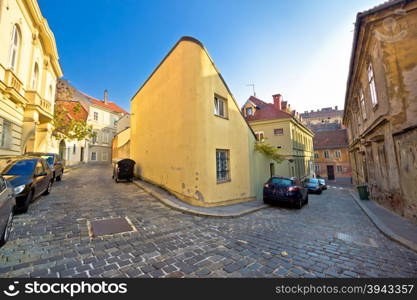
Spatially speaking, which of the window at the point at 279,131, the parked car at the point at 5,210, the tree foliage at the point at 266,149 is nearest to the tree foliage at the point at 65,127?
the parked car at the point at 5,210

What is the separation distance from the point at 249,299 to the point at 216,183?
5.80 metres

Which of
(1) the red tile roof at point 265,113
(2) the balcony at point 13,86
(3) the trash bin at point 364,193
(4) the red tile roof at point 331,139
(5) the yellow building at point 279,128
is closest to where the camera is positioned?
(2) the balcony at point 13,86

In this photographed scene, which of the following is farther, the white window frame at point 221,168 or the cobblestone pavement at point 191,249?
the white window frame at point 221,168

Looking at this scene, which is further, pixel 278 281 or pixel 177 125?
pixel 177 125

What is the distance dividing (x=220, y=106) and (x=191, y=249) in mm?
7491

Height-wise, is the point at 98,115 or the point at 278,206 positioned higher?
the point at 98,115

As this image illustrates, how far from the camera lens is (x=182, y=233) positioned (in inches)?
183

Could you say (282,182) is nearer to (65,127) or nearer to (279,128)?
(279,128)

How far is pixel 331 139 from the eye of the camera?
40531 millimetres

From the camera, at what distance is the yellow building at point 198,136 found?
7926mm

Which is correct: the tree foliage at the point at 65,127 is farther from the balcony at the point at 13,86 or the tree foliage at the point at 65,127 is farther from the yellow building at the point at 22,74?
the balcony at the point at 13,86

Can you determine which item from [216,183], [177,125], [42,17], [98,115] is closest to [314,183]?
[216,183]

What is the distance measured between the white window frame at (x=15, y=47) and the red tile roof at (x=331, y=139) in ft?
156

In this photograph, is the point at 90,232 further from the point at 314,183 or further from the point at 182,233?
the point at 314,183
